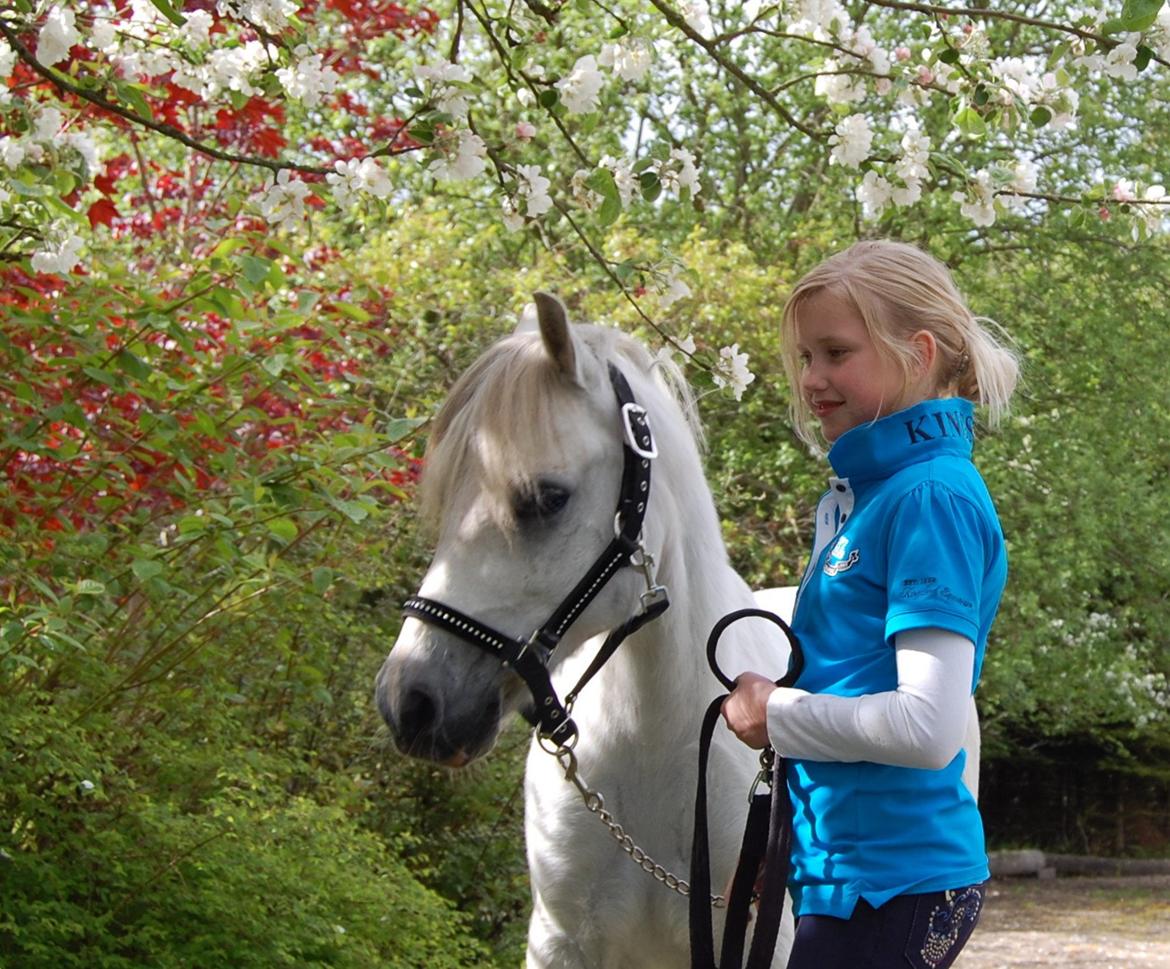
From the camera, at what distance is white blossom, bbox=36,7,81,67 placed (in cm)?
280

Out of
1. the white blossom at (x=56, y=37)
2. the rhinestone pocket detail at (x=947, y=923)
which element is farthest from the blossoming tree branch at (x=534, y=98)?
the rhinestone pocket detail at (x=947, y=923)

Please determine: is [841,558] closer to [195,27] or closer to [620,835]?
[620,835]

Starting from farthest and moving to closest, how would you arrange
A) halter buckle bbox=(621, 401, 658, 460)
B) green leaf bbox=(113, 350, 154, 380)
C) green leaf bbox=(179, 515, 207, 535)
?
green leaf bbox=(113, 350, 154, 380)
green leaf bbox=(179, 515, 207, 535)
halter buckle bbox=(621, 401, 658, 460)

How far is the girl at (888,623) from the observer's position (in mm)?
1906

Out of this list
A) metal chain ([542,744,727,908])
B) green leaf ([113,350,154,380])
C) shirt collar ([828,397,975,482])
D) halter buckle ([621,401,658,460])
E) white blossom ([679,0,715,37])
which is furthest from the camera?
green leaf ([113,350,154,380])

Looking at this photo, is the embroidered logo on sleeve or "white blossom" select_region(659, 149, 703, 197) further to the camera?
"white blossom" select_region(659, 149, 703, 197)

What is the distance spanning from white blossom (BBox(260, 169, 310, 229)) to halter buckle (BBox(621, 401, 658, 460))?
3.74 ft

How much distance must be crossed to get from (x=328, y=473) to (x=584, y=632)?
1.40 meters

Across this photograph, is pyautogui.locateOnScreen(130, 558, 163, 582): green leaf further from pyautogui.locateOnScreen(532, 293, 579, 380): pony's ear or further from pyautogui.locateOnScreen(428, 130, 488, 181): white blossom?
pyautogui.locateOnScreen(532, 293, 579, 380): pony's ear

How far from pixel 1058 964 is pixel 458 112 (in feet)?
24.1

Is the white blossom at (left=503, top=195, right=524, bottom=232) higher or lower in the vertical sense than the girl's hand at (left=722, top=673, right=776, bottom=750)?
higher

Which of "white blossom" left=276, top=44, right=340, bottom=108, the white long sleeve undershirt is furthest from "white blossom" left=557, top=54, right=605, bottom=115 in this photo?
the white long sleeve undershirt

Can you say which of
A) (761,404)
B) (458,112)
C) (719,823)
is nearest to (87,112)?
(458,112)

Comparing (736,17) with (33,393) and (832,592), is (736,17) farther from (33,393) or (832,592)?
(832,592)
